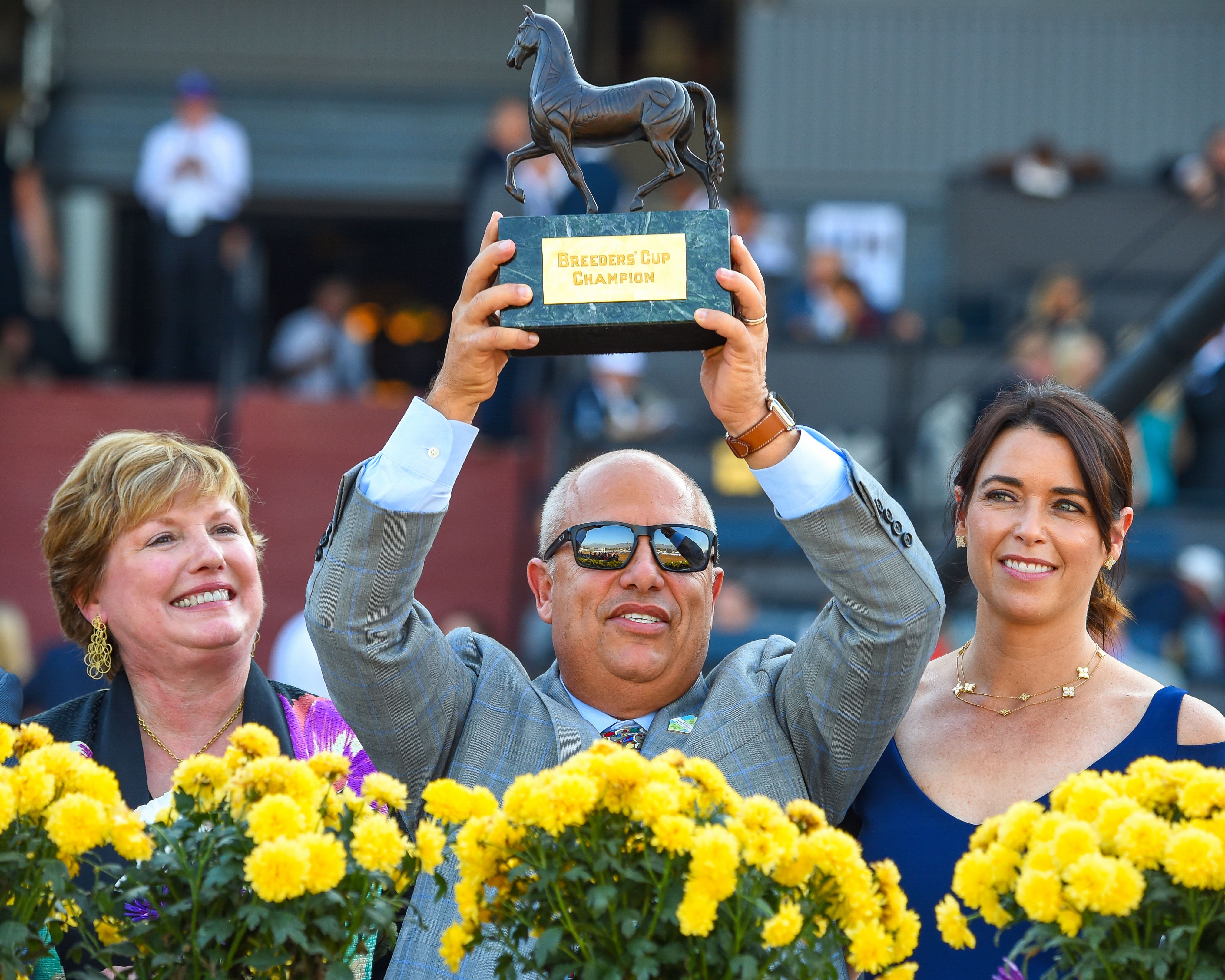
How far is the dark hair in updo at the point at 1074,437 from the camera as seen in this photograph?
2959 mm

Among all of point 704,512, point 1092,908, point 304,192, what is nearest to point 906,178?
point 304,192

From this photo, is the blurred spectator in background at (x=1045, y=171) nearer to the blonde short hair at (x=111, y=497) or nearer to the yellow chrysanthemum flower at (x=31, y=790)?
the blonde short hair at (x=111, y=497)

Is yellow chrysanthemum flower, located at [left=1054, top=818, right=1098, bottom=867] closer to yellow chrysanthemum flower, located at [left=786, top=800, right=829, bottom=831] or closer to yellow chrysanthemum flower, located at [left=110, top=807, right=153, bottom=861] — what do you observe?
yellow chrysanthemum flower, located at [left=786, top=800, right=829, bottom=831]

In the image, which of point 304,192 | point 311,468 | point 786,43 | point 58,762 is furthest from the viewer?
point 304,192

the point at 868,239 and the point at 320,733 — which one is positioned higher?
the point at 868,239

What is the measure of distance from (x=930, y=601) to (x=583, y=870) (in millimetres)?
1029

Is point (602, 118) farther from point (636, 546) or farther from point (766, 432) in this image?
point (636, 546)

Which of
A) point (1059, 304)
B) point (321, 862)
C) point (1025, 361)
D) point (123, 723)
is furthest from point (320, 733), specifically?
point (1059, 304)

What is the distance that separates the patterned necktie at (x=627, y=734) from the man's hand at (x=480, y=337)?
0.65m

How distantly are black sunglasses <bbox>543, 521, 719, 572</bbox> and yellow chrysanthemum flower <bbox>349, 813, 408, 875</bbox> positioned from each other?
1020 mm

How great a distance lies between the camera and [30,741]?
2.14 metres

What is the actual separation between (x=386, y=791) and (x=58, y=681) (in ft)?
12.3

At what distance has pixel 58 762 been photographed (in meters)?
2.03

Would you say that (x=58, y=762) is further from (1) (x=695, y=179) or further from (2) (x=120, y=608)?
(1) (x=695, y=179)
